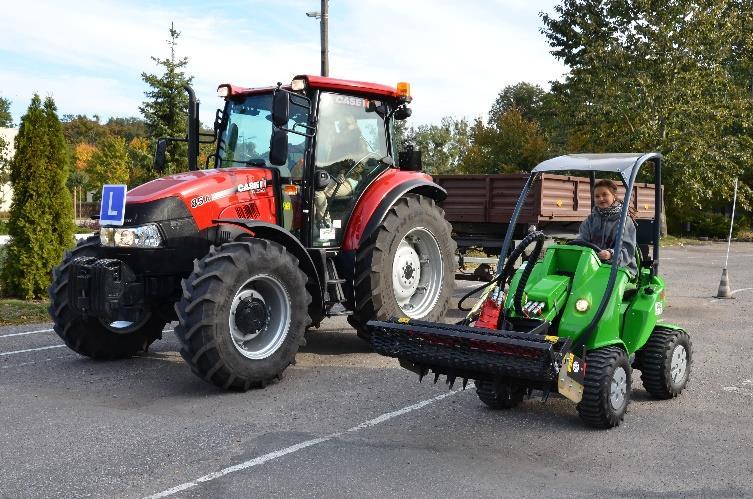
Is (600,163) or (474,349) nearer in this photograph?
(474,349)

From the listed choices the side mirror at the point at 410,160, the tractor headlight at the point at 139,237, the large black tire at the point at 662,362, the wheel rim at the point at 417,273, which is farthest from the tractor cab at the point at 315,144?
the large black tire at the point at 662,362

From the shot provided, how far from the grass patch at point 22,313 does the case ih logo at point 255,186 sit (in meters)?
4.84

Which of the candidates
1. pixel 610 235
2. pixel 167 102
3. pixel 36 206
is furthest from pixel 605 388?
pixel 167 102

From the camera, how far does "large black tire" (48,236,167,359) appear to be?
23.6 ft

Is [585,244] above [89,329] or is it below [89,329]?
above

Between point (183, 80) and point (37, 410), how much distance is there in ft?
71.7

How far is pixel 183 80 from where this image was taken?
26.2m

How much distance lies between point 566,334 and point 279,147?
302cm

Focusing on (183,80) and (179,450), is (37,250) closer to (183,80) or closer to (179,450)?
(179,450)

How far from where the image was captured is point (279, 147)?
22.6 ft

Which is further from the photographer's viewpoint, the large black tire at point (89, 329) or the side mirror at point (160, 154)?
the side mirror at point (160, 154)

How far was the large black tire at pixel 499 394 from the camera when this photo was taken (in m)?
5.82

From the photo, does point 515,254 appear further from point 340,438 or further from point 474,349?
point 340,438

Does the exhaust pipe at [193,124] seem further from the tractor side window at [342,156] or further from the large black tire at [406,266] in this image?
the large black tire at [406,266]
